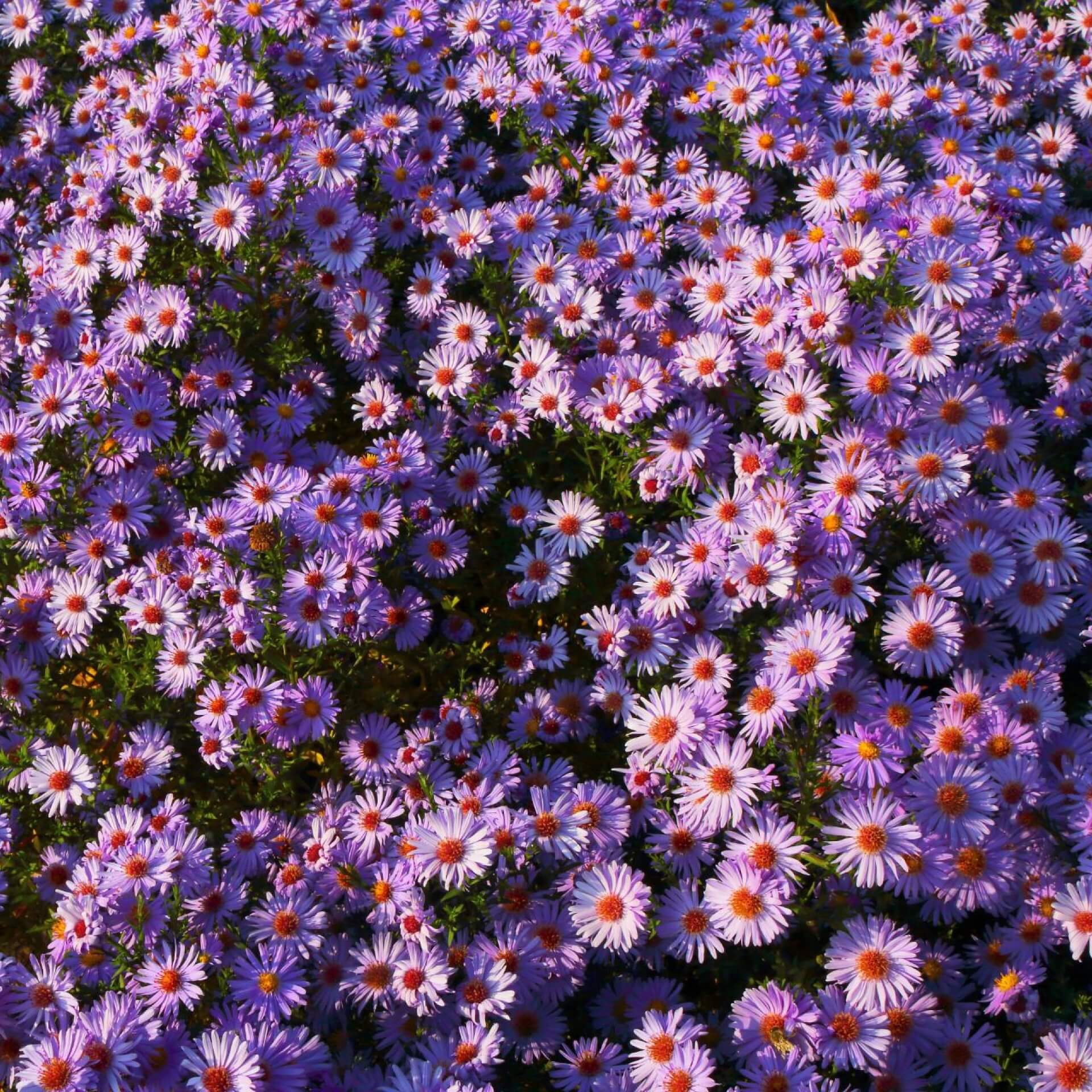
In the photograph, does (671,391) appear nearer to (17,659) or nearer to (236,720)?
(236,720)

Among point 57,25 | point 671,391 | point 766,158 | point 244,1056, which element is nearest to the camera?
point 244,1056

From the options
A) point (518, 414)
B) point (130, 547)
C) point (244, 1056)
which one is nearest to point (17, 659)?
point (130, 547)

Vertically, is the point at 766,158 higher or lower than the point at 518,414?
higher

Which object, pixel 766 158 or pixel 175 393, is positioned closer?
pixel 175 393

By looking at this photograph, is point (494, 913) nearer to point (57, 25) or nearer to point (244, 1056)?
point (244, 1056)

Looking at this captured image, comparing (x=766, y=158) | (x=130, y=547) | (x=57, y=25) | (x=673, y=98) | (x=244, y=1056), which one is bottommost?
(x=244, y=1056)

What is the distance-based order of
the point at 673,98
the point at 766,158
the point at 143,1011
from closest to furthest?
the point at 143,1011, the point at 766,158, the point at 673,98
